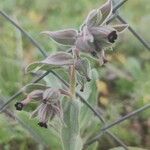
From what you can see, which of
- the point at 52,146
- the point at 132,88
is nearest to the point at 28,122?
the point at 52,146

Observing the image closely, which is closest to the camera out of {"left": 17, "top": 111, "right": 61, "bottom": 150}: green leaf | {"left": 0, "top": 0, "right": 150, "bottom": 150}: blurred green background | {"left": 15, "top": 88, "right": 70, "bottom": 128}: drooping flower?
{"left": 15, "top": 88, "right": 70, "bottom": 128}: drooping flower

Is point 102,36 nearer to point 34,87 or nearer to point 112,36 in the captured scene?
point 112,36

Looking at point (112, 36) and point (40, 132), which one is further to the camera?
point (40, 132)

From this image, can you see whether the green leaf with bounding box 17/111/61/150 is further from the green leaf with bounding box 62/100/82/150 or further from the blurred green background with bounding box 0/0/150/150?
the green leaf with bounding box 62/100/82/150

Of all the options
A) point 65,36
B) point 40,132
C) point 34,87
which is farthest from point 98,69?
point 65,36

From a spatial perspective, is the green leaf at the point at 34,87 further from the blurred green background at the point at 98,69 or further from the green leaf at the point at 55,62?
the blurred green background at the point at 98,69

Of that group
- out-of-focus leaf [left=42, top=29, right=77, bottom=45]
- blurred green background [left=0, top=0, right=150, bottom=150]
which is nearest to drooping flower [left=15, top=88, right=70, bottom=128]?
out-of-focus leaf [left=42, top=29, right=77, bottom=45]

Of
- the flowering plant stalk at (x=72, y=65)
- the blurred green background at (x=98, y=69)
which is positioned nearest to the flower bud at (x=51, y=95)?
the flowering plant stalk at (x=72, y=65)

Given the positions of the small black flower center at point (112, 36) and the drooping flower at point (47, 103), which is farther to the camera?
the drooping flower at point (47, 103)
